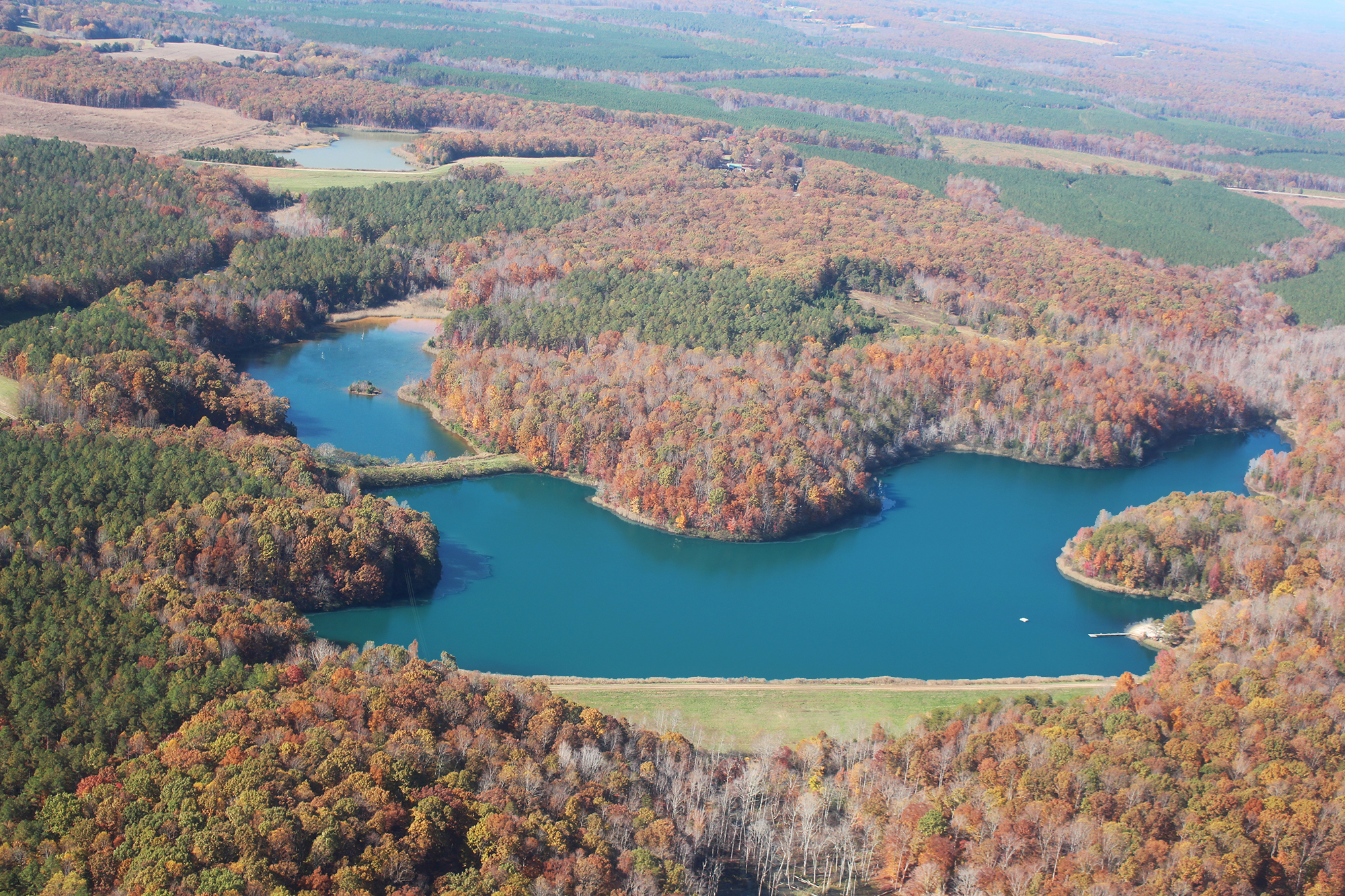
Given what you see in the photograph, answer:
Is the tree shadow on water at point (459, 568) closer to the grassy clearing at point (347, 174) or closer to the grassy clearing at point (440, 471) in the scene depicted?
the grassy clearing at point (440, 471)

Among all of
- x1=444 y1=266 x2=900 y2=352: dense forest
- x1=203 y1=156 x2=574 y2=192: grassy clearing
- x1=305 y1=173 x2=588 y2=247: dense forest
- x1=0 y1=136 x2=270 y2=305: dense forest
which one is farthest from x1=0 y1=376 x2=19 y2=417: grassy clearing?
x1=203 y1=156 x2=574 y2=192: grassy clearing

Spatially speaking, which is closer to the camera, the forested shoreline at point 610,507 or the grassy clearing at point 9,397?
the forested shoreline at point 610,507

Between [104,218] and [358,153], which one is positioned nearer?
[104,218]

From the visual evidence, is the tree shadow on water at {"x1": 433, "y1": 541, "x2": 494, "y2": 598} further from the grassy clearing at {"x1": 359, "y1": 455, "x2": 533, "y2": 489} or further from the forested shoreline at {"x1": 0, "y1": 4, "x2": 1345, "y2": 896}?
the grassy clearing at {"x1": 359, "y1": 455, "x2": 533, "y2": 489}

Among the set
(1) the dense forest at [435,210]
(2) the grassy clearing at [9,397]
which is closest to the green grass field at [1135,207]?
(1) the dense forest at [435,210]

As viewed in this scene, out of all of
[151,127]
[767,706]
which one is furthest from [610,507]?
[151,127]

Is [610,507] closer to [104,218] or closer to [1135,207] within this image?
[104,218]
